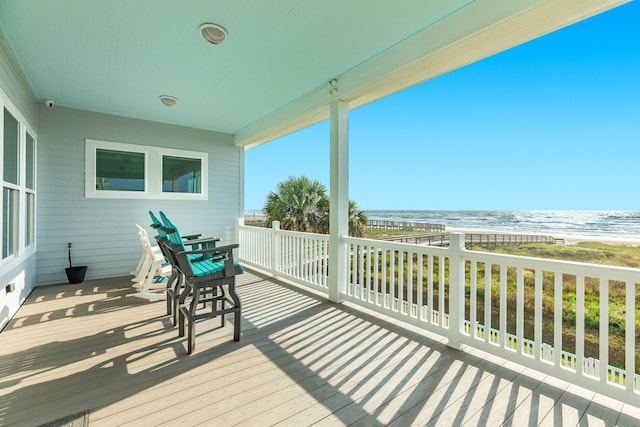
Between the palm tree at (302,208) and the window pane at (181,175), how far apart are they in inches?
119

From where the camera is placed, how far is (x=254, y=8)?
2309 millimetres

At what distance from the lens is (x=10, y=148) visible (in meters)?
3.05

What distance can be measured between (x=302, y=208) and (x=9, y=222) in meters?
6.17

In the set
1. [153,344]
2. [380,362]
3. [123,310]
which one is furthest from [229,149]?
[380,362]

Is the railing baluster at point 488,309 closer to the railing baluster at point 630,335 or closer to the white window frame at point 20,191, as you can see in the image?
the railing baluster at point 630,335

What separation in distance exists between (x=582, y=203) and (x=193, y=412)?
9307mm

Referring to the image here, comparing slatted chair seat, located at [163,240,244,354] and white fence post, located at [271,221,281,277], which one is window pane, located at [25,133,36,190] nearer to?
slatted chair seat, located at [163,240,244,354]

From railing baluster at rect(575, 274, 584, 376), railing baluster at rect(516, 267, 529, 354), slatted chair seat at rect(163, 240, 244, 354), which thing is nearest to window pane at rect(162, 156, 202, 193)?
slatted chair seat at rect(163, 240, 244, 354)

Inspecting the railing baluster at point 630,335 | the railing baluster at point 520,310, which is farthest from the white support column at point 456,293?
the railing baluster at point 630,335

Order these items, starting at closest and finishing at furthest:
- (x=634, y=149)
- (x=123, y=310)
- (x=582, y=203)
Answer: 1. (x=123, y=310)
2. (x=582, y=203)
3. (x=634, y=149)

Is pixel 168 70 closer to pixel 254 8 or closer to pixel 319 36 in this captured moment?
pixel 254 8

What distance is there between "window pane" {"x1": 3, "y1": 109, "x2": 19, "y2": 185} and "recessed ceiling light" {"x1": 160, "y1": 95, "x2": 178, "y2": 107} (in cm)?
163

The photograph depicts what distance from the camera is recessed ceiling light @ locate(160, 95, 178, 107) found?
13.7ft

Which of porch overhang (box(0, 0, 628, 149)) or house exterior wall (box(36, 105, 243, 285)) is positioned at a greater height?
porch overhang (box(0, 0, 628, 149))
